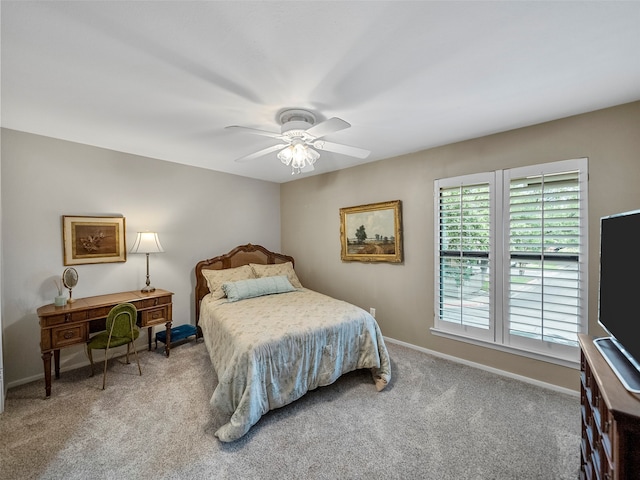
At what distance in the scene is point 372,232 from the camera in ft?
12.1

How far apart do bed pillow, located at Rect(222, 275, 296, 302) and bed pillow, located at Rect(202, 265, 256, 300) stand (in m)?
0.12

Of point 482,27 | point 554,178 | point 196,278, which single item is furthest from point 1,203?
point 554,178

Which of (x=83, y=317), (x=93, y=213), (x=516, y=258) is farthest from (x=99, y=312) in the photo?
(x=516, y=258)

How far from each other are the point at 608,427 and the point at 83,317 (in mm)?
3658

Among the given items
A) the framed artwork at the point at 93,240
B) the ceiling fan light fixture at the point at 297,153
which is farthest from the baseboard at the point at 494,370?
the framed artwork at the point at 93,240

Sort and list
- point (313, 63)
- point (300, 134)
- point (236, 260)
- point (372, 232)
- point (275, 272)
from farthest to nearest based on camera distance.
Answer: point (236, 260), point (275, 272), point (372, 232), point (300, 134), point (313, 63)

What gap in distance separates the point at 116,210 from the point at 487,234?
4.06 metres

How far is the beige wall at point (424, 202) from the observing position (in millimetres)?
2158

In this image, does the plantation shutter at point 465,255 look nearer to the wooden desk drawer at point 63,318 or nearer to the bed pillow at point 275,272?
the bed pillow at point 275,272

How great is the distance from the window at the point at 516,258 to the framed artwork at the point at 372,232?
51cm

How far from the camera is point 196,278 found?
384 cm

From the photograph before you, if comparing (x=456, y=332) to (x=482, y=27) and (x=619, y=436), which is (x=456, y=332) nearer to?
(x=619, y=436)

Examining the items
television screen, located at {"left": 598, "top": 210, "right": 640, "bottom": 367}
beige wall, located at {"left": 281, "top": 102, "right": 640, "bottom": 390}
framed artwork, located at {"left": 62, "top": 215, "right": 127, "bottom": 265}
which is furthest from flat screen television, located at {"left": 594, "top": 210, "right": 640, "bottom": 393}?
framed artwork, located at {"left": 62, "top": 215, "right": 127, "bottom": 265}

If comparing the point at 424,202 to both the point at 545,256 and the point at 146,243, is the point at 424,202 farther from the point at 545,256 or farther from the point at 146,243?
the point at 146,243
